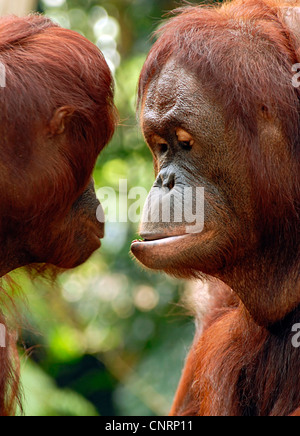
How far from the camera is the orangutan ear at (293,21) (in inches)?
88.7

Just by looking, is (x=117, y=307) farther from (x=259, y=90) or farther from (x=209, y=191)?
(x=259, y=90)

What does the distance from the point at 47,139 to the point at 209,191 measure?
63cm

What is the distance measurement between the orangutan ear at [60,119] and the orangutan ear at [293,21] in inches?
32.7

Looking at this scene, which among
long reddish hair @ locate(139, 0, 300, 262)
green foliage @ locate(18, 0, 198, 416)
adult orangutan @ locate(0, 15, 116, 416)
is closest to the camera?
long reddish hair @ locate(139, 0, 300, 262)

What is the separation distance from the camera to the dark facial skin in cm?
224

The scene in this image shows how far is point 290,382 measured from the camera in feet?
7.42

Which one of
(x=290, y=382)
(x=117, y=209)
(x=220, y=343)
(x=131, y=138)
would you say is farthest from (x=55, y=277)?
(x=131, y=138)

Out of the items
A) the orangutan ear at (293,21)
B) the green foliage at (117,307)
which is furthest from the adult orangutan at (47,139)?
the green foliage at (117,307)

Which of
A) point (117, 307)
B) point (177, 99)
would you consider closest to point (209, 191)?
point (177, 99)

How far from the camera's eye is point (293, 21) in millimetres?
2311

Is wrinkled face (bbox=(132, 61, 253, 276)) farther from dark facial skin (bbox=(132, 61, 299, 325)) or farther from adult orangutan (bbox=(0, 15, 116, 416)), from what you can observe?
adult orangutan (bbox=(0, 15, 116, 416))

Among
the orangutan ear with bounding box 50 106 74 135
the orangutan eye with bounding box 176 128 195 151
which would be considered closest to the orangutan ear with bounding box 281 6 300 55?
the orangutan eye with bounding box 176 128 195 151

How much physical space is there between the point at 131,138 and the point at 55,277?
288cm

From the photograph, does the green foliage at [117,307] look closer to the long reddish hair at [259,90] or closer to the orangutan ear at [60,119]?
the orangutan ear at [60,119]
